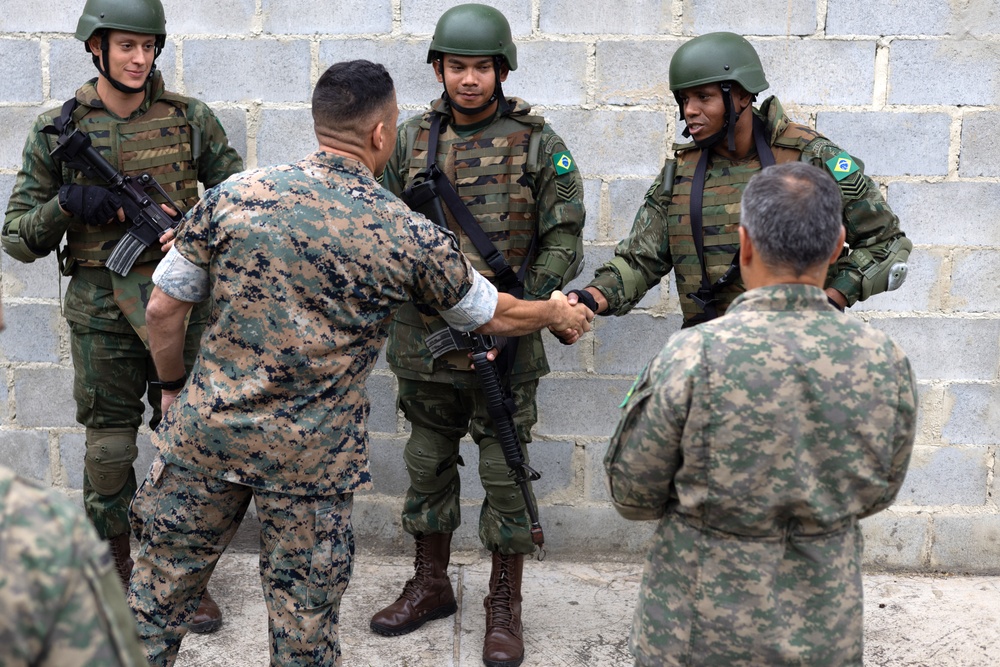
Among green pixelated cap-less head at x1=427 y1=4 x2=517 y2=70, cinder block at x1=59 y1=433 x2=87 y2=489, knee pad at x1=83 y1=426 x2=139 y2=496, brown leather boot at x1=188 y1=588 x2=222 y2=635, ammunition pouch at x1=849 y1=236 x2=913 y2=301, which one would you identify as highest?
green pixelated cap-less head at x1=427 y1=4 x2=517 y2=70

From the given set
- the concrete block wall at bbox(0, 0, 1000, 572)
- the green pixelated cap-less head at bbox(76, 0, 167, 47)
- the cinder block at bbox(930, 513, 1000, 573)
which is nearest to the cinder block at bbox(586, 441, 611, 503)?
the concrete block wall at bbox(0, 0, 1000, 572)

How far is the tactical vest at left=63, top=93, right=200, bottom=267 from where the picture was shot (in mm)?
3627

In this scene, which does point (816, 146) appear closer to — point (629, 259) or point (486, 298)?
point (629, 259)

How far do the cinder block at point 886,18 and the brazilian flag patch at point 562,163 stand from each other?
1.23 meters

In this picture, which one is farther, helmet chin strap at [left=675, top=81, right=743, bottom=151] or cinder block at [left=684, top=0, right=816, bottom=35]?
cinder block at [left=684, top=0, right=816, bottom=35]

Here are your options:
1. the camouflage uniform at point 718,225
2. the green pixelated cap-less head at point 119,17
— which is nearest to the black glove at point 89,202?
the green pixelated cap-less head at point 119,17

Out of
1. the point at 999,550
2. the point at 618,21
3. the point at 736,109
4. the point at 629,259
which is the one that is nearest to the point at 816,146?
the point at 736,109

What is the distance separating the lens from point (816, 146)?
133 inches

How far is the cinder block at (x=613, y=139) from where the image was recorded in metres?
4.08

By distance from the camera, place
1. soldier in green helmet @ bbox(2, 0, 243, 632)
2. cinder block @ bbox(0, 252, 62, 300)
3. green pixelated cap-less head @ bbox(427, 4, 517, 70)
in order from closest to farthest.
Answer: green pixelated cap-less head @ bbox(427, 4, 517, 70), soldier in green helmet @ bbox(2, 0, 243, 632), cinder block @ bbox(0, 252, 62, 300)

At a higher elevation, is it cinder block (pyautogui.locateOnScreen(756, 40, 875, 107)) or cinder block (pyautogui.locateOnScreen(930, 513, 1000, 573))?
cinder block (pyautogui.locateOnScreen(756, 40, 875, 107))

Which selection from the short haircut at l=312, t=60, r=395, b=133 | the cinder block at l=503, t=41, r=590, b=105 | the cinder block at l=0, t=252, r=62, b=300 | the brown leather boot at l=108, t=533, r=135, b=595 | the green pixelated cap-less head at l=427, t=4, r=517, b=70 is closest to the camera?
the short haircut at l=312, t=60, r=395, b=133

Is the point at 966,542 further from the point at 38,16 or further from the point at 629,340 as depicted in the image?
the point at 38,16

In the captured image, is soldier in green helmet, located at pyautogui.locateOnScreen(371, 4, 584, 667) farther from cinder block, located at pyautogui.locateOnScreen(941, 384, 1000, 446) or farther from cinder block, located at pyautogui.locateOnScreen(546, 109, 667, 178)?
cinder block, located at pyautogui.locateOnScreen(941, 384, 1000, 446)
